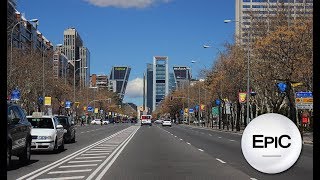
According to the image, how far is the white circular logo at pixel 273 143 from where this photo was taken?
12.8 ft

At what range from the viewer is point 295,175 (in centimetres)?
1397

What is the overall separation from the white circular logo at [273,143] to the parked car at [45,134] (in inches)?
755

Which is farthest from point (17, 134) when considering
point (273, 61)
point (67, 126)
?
point (273, 61)

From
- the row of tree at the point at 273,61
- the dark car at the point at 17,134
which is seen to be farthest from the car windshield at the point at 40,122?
the row of tree at the point at 273,61

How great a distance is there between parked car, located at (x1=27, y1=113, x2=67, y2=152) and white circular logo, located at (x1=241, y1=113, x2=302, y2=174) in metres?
19.2

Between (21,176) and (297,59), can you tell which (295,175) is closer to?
(21,176)

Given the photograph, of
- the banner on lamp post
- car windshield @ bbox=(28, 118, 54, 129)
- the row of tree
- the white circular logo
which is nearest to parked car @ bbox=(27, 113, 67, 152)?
car windshield @ bbox=(28, 118, 54, 129)

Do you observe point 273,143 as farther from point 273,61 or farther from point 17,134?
point 273,61

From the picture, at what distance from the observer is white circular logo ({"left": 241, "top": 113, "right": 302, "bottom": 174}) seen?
3.90 metres

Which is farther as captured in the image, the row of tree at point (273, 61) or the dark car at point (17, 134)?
the row of tree at point (273, 61)

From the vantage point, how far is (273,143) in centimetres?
392

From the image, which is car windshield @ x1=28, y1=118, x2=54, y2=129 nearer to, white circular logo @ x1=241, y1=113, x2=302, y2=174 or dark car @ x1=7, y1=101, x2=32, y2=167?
dark car @ x1=7, y1=101, x2=32, y2=167

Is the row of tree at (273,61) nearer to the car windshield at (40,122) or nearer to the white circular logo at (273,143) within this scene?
the car windshield at (40,122)
